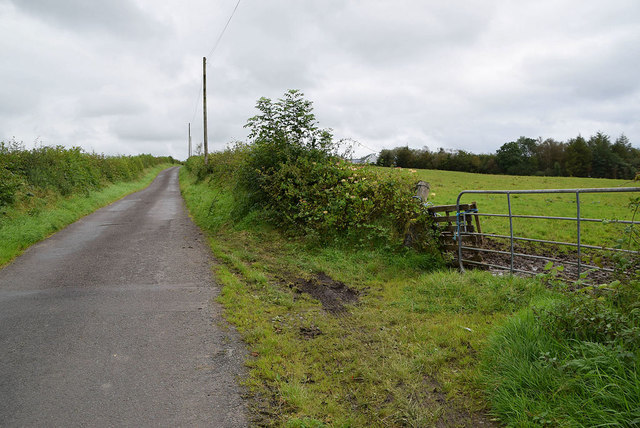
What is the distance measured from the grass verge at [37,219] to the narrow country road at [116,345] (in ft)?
3.70

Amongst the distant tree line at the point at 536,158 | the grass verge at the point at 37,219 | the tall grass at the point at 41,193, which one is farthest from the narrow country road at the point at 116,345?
the distant tree line at the point at 536,158

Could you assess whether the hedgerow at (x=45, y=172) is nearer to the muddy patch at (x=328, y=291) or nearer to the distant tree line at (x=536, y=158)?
the muddy patch at (x=328, y=291)

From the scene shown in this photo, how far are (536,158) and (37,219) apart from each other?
252 ft

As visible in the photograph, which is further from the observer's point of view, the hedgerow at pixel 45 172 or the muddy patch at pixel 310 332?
the hedgerow at pixel 45 172

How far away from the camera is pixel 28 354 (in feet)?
11.8

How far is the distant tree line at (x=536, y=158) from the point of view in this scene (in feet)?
197

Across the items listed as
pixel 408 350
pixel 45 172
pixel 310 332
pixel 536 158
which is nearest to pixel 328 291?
pixel 310 332

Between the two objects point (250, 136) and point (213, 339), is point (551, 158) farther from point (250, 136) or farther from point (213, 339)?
point (213, 339)

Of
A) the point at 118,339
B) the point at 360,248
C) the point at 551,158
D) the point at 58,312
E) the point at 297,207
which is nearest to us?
the point at 118,339

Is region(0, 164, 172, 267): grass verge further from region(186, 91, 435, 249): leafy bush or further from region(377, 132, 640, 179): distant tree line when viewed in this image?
region(377, 132, 640, 179): distant tree line

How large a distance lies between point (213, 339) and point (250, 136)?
7.79m

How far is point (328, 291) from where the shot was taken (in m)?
5.68

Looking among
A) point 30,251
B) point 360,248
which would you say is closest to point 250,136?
point 360,248

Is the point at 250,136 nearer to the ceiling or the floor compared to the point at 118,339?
nearer to the ceiling
